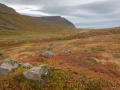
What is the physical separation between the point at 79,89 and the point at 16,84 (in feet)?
19.4

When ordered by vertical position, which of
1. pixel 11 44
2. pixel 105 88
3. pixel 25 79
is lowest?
pixel 11 44

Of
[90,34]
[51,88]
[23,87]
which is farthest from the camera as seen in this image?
[90,34]

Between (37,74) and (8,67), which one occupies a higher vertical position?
(37,74)

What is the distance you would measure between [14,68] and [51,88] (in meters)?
4.99

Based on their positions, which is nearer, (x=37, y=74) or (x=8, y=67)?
(x=37, y=74)

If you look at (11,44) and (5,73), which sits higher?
(5,73)

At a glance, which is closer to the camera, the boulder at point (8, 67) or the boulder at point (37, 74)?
the boulder at point (37, 74)

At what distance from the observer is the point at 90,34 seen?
88.9m

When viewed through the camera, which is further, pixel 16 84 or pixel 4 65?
pixel 4 65

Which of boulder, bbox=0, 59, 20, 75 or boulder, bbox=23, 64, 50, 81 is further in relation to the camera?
boulder, bbox=0, 59, 20, 75

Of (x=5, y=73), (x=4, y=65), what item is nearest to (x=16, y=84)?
(x=5, y=73)

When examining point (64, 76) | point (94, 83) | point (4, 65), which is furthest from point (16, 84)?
point (94, 83)

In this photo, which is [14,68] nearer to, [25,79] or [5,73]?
[5,73]

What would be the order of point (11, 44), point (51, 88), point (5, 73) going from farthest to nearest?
point (11, 44), point (5, 73), point (51, 88)
